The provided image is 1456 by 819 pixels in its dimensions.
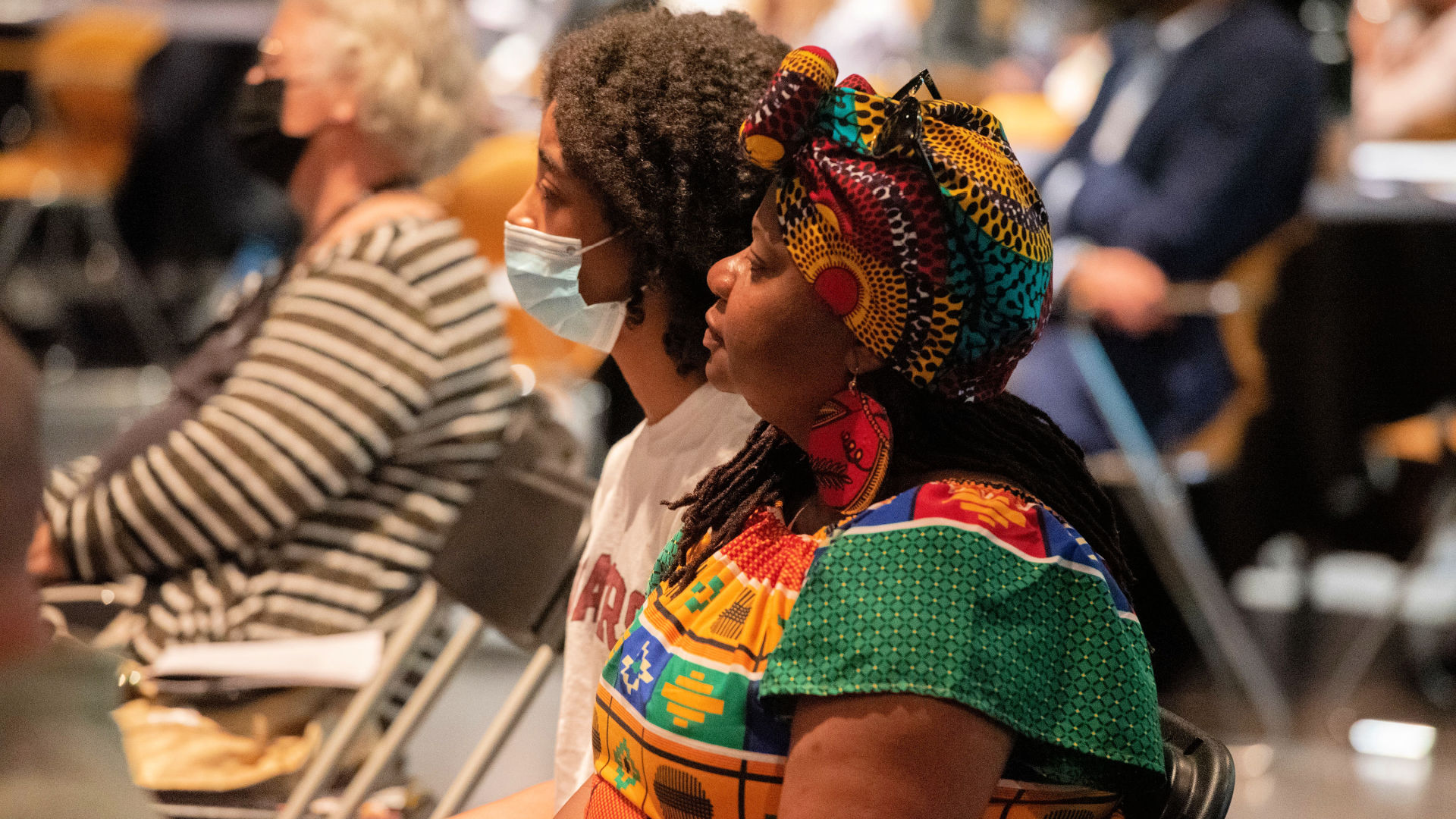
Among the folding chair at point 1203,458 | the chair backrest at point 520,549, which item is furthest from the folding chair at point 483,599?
the folding chair at point 1203,458

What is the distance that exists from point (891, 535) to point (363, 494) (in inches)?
53.1

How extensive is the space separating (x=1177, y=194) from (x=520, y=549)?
2.02 m

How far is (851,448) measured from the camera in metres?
1.09

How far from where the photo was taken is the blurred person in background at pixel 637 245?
4.73 feet

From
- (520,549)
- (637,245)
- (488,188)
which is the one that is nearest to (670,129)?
(637,245)

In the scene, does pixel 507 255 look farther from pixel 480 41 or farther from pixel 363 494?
pixel 480 41

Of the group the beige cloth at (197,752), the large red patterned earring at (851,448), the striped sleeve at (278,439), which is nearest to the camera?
the large red patterned earring at (851,448)

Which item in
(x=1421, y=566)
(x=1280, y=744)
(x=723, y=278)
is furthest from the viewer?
(x=1421, y=566)

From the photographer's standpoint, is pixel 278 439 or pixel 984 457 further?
pixel 278 439

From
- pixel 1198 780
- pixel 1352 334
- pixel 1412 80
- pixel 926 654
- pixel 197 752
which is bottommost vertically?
pixel 197 752

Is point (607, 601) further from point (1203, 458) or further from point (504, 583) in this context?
point (1203, 458)

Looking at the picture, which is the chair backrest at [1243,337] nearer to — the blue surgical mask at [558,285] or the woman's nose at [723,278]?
the blue surgical mask at [558,285]

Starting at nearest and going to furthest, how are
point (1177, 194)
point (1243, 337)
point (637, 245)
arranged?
point (637, 245) < point (1177, 194) < point (1243, 337)

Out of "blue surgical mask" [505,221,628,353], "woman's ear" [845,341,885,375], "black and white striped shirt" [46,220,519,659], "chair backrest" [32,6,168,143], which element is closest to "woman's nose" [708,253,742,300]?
"woman's ear" [845,341,885,375]
